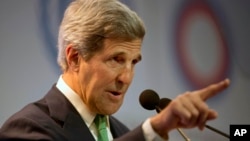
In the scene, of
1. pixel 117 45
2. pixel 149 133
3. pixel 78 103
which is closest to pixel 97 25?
pixel 117 45

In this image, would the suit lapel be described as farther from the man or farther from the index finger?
the index finger

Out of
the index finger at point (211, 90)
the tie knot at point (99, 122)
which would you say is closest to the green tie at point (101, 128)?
the tie knot at point (99, 122)

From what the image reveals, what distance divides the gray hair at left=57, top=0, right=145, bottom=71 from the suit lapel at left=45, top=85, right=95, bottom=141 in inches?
4.5

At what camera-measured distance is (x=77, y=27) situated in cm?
114

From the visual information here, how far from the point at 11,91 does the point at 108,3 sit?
2.43ft

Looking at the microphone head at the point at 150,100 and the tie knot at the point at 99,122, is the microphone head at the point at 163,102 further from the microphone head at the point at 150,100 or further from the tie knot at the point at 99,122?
the tie knot at the point at 99,122

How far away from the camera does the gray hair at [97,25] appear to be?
1.11 m

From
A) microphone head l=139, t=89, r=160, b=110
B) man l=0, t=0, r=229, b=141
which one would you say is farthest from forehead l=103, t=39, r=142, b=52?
microphone head l=139, t=89, r=160, b=110

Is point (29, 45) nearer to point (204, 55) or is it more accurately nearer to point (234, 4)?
point (204, 55)

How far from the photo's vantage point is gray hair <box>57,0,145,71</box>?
1.11m

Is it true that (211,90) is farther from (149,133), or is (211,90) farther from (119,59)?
(119,59)

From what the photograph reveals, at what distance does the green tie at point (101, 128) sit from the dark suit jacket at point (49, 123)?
2.1 inches

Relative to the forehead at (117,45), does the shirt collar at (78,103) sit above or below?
below

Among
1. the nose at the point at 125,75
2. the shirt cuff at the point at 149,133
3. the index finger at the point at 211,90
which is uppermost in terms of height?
the nose at the point at 125,75
